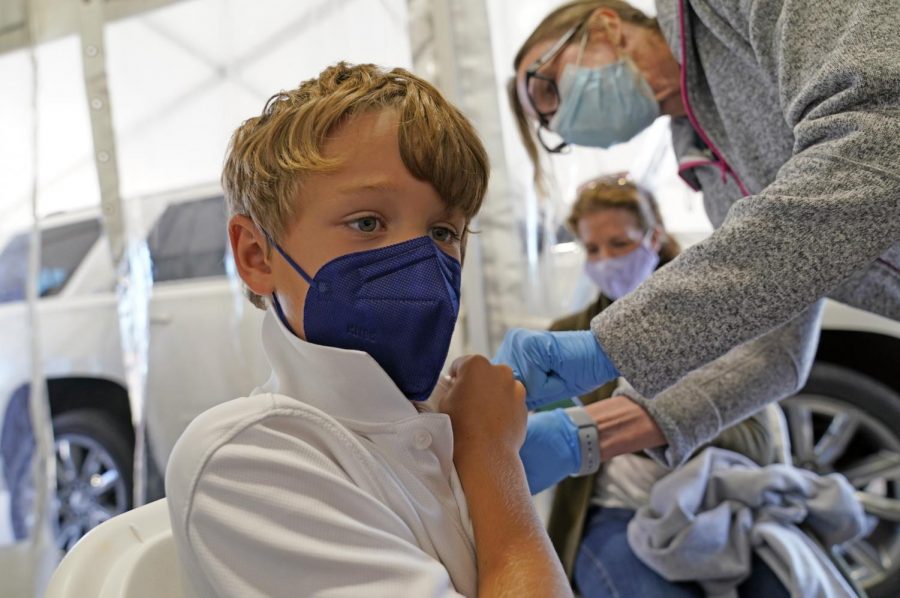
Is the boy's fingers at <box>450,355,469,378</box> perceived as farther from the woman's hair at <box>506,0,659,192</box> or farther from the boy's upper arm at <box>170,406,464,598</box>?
the woman's hair at <box>506,0,659,192</box>

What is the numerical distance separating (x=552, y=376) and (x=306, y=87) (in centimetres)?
47

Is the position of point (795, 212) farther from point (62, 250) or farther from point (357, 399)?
point (62, 250)

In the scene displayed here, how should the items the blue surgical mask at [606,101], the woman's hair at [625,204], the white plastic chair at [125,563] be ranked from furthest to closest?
1. the woman's hair at [625,204]
2. the blue surgical mask at [606,101]
3. the white plastic chair at [125,563]

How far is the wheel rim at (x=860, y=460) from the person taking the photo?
2.16m

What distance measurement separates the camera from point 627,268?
6.04 feet

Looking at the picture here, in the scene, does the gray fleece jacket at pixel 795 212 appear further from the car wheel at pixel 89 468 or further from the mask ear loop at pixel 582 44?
the car wheel at pixel 89 468

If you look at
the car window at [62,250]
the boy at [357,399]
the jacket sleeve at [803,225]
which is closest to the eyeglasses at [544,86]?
the jacket sleeve at [803,225]

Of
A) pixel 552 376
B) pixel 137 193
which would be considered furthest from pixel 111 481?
pixel 552 376

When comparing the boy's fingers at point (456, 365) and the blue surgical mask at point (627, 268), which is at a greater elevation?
the boy's fingers at point (456, 365)

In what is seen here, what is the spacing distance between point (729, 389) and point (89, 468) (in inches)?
79.3

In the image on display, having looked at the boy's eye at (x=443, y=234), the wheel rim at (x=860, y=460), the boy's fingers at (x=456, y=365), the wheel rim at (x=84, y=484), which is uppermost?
the boy's eye at (x=443, y=234)

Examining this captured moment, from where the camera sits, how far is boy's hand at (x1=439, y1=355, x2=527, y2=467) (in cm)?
74

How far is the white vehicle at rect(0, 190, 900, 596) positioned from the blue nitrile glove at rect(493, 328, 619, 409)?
1206mm

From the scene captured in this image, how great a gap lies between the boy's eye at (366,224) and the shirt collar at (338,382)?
12 centimetres
